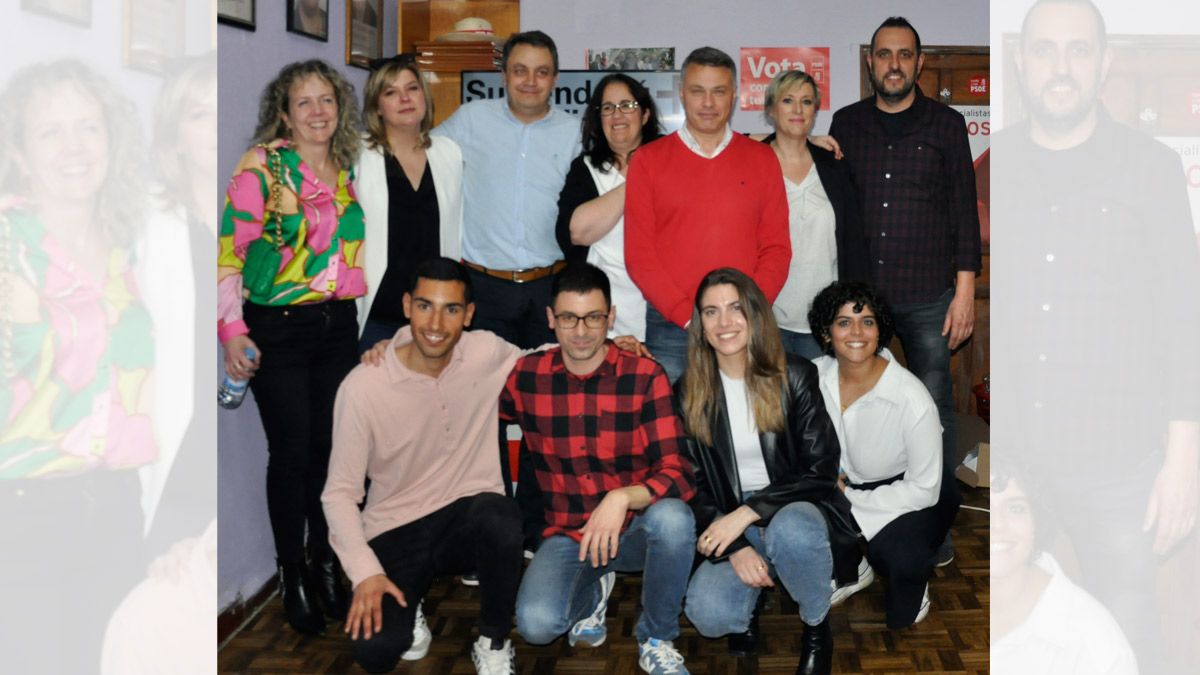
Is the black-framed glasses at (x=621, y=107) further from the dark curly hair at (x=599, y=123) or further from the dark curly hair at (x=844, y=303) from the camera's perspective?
the dark curly hair at (x=844, y=303)

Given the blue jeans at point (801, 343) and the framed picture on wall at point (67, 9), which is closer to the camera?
the framed picture on wall at point (67, 9)

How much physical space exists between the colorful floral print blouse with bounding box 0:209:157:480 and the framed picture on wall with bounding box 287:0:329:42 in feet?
6.96

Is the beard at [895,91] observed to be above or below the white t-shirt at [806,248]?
above

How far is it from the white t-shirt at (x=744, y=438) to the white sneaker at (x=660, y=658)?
0.43 metres

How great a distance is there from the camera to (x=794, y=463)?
2717 millimetres

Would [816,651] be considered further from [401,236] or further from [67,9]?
[67,9]

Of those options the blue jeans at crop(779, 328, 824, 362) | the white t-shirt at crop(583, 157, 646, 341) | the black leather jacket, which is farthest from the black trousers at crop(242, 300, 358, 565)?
the blue jeans at crop(779, 328, 824, 362)

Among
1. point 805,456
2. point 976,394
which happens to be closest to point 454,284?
point 805,456

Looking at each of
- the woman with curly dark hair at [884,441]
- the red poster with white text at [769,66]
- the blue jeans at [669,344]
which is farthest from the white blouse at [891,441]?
the red poster with white text at [769,66]

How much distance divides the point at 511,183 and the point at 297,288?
68 centimetres

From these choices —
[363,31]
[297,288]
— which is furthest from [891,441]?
[363,31]

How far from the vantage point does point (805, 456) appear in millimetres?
2691

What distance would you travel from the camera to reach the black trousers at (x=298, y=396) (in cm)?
276

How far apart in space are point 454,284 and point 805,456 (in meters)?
0.95
